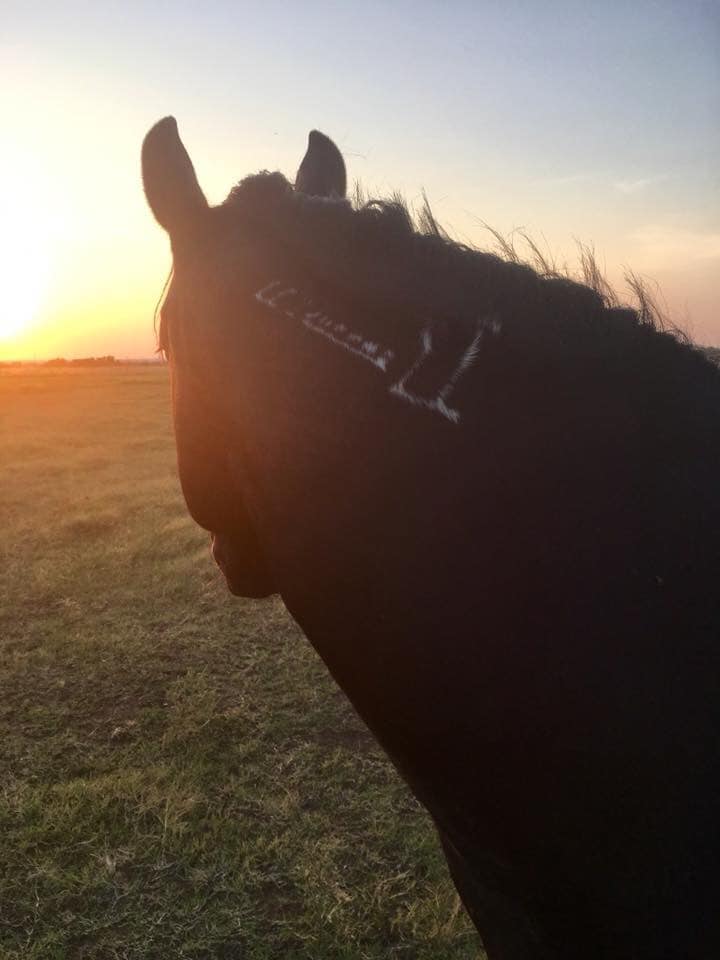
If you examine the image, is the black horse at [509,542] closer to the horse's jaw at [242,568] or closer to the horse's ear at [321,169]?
the horse's jaw at [242,568]

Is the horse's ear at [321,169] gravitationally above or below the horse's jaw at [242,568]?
above

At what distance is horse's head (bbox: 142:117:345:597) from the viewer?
1.57 meters

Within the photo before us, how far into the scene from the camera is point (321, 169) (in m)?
2.16

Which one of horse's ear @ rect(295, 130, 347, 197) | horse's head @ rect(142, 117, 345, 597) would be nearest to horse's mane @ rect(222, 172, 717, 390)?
horse's head @ rect(142, 117, 345, 597)

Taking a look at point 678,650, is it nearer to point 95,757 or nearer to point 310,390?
point 310,390

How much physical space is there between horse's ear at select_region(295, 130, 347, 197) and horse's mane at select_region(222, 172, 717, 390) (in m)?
0.63

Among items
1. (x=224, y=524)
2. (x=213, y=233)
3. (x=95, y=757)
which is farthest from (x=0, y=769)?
(x=213, y=233)

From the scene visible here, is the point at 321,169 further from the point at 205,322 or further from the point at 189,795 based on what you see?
the point at 189,795

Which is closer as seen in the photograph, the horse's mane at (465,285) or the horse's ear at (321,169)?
the horse's mane at (465,285)

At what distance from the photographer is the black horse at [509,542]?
45.6 inches

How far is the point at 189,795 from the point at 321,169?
3669 millimetres

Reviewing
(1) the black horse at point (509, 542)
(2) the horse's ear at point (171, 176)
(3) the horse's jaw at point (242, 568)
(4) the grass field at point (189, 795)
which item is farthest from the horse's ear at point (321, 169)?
(4) the grass field at point (189, 795)

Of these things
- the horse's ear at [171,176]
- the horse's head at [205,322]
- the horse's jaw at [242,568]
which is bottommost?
the horse's jaw at [242,568]

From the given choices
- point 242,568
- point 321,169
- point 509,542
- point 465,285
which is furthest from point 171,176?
point 509,542
